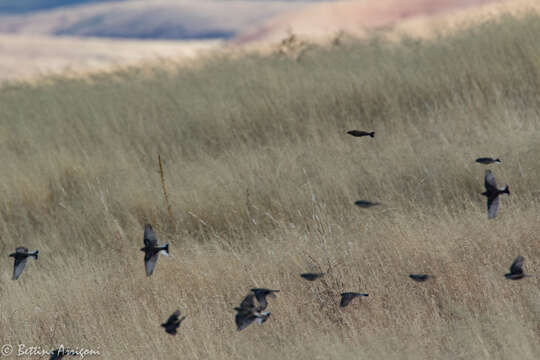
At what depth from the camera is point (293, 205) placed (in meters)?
4.63

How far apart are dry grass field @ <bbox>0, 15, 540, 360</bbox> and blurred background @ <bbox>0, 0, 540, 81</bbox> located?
6.88 feet

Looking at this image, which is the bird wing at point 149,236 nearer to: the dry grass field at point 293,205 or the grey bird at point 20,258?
the dry grass field at point 293,205

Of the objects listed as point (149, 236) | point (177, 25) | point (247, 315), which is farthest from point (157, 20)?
point (247, 315)

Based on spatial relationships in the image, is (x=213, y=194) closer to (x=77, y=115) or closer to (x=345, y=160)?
(x=345, y=160)

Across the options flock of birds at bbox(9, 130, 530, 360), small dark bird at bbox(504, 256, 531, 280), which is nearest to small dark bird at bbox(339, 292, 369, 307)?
flock of birds at bbox(9, 130, 530, 360)

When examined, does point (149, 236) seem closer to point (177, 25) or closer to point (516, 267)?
point (516, 267)

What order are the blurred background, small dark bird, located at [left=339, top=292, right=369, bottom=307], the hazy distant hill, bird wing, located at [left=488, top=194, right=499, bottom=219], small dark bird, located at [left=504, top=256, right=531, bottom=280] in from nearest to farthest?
small dark bird, located at [left=504, top=256, right=531, bottom=280] < bird wing, located at [left=488, top=194, right=499, bottom=219] < small dark bird, located at [left=339, top=292, right=369, bottom=307] < the blurred background < the hazy distant hill

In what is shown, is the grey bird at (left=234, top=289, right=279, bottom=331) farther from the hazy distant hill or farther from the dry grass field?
the hazy distant hill

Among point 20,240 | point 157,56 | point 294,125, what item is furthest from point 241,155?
point 157,56

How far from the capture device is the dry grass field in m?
3.20

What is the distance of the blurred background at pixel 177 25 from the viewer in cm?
1027

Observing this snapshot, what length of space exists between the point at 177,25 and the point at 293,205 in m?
118

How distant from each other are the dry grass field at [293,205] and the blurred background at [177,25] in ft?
6.88

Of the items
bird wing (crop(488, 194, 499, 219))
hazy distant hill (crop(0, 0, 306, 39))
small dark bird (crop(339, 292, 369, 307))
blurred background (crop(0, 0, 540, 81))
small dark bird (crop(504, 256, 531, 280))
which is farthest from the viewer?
hazy distant hill (crop(0, 0, 306, 39))
